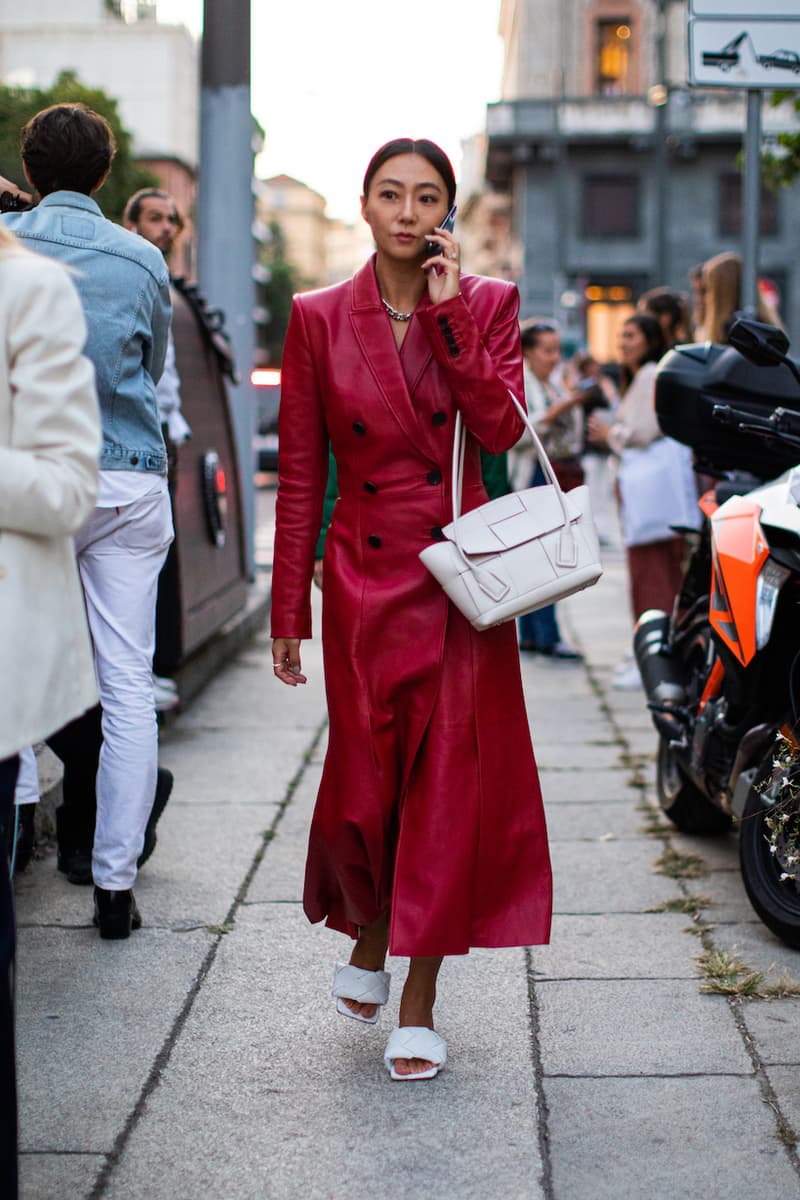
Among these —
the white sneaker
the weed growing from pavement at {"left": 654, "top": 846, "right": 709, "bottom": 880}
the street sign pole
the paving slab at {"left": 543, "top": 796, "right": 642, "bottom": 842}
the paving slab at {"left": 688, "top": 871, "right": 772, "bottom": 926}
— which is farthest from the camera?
the white sneaker

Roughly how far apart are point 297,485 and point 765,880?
1662 millimetres

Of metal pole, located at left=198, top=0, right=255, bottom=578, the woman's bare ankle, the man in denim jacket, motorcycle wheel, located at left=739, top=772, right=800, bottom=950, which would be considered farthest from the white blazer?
metal pole, located at left=198, top=0, right=255, bottom=578

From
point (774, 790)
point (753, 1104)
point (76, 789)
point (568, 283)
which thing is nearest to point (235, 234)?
point (76, 789)

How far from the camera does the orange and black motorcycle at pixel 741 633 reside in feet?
13.3

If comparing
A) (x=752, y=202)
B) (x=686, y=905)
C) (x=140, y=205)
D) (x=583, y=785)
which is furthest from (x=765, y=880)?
(x=752, y=202)

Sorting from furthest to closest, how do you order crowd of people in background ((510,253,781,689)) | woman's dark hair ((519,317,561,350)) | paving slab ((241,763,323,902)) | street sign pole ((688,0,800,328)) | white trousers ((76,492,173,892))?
woman's dark hair ((519,317,561,350)) → crowd of people in background ((510,253,781,689)) → street sign pole ((688,0,800,328)) → paving slab ((241,763,323,902)) → white trousers ((76,492,173,892))

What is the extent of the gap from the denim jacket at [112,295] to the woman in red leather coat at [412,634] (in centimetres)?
79

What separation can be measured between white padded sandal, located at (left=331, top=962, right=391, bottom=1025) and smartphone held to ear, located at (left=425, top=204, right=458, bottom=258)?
1525mm

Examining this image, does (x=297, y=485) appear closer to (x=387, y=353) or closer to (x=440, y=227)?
(x=387, y=353)

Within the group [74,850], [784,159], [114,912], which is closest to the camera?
[114,912]

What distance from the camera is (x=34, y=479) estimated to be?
2.25m

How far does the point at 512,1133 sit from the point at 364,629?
1023 millimetres

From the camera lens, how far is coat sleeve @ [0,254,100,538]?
226 cm

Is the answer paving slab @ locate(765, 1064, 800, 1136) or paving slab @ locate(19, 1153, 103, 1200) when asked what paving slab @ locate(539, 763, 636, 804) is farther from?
paving slab @ locate(19, 1153, 103, 1200)
